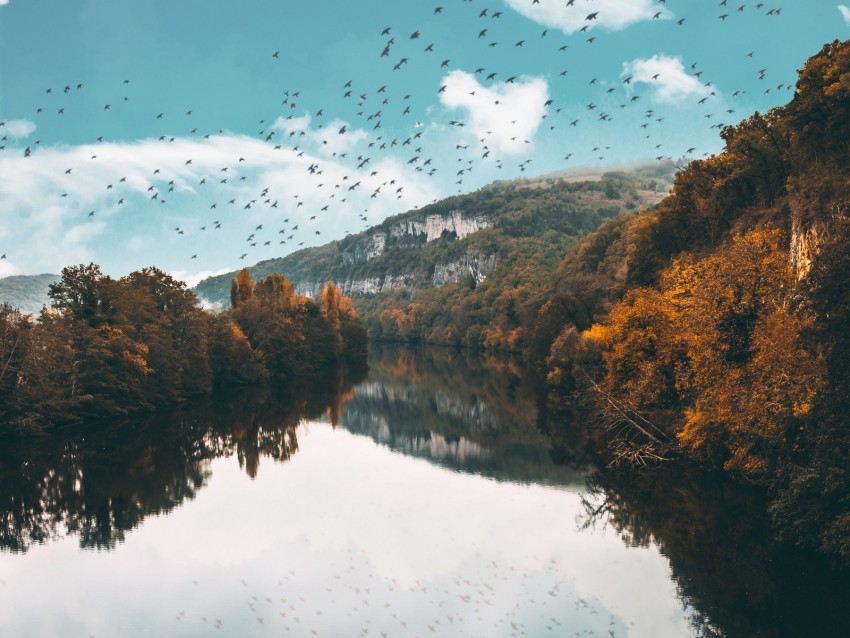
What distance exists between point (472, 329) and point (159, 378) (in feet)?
316

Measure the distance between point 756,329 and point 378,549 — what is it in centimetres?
2012

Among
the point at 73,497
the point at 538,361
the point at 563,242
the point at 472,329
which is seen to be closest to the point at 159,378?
the point at 73,497

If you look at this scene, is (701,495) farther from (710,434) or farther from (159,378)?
(159,378)

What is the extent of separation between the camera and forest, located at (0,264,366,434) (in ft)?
158

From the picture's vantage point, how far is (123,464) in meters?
41.2

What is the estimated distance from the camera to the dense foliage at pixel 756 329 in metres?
23.0

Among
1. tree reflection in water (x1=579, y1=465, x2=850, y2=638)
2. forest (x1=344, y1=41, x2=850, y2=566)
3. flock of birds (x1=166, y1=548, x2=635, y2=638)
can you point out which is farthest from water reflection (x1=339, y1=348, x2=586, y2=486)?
flock of birds (x1=166, y1=548, x2=635, y2=638)

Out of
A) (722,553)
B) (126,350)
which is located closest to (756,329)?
(722,553)

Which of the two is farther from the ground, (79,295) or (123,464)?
(79,295)

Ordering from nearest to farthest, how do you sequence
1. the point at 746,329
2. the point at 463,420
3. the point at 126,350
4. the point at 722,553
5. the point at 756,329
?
the point at 722,553 < the point at 756,329 < the point at 746,329 < the point at 126,350 < the point at 463,420

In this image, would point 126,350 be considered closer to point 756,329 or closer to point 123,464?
point 123,464

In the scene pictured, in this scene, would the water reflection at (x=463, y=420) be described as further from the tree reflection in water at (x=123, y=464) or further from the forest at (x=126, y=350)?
the forest at (x=126, y=350)

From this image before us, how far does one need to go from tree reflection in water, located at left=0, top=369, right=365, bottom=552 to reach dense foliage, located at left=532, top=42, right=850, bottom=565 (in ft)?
79.6

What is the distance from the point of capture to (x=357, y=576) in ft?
80.6
